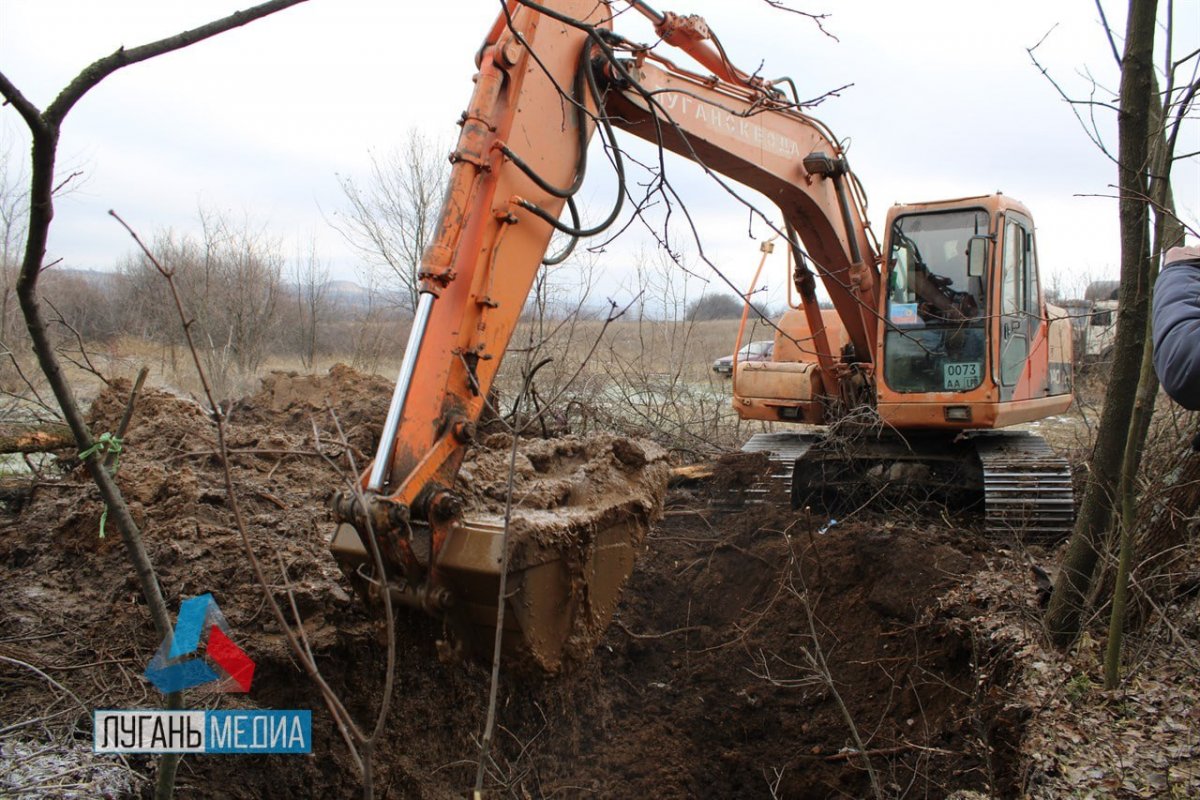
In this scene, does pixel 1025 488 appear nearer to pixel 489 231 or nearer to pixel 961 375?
pixel 961 375

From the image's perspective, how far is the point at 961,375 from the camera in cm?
660

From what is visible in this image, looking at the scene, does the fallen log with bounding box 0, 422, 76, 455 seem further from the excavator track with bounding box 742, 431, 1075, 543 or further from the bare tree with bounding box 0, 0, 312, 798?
the excavator track with bounding box 742, 431, 1075, 543

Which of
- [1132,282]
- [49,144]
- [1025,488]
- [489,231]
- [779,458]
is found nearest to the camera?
[49,144]

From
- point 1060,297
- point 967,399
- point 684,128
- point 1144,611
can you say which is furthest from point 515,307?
point 1060,297

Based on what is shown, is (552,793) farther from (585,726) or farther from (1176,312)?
(1176,312)

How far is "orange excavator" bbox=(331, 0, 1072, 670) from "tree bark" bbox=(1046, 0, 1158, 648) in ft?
3.14

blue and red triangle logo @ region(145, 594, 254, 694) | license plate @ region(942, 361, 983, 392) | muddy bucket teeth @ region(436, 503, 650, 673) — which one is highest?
license plate @ region(942, 361, 983, 392)

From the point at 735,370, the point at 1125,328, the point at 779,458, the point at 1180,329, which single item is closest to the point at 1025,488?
the point at 779,458

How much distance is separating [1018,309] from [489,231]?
484cm

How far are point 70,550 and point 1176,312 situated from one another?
4789 mm

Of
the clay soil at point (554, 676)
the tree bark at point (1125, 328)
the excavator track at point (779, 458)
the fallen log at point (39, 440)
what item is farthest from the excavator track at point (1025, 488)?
the fallen log at point (39, 440)

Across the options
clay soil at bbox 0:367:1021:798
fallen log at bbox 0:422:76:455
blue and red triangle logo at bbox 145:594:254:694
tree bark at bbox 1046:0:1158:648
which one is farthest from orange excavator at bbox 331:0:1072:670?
fallen log at bbox 0:422:76:455

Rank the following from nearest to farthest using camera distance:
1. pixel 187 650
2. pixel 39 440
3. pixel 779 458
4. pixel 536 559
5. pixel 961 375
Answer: pixel 187 650 < pixel 536 559 < pixel 39 440 < pixel 961 375 < pixel 779 458

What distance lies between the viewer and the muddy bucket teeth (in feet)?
9.73
